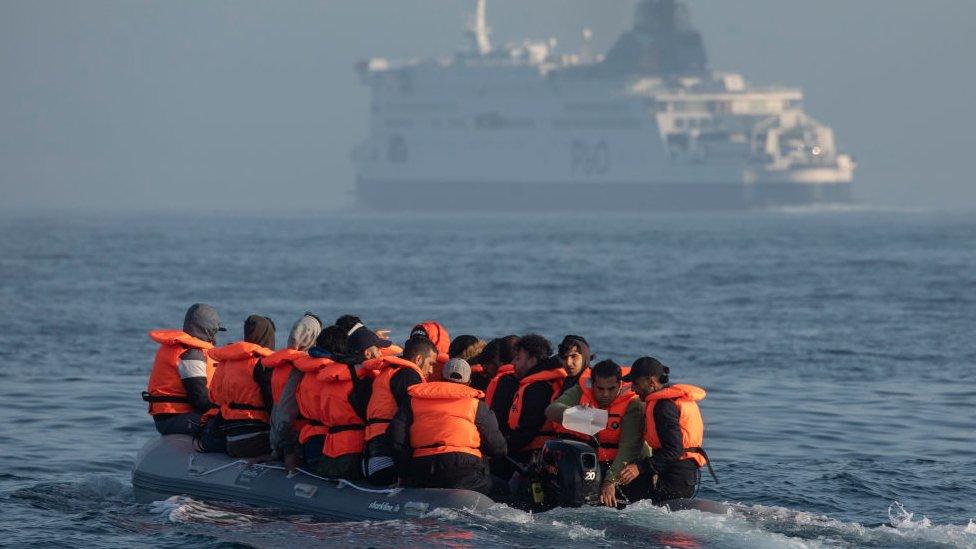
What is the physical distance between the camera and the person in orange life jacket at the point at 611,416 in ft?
38.5

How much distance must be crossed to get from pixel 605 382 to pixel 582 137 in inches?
4514

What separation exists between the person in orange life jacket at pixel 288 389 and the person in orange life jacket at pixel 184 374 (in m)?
1.09

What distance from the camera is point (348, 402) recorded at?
12203 millimetres

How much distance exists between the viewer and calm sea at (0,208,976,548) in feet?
39.6

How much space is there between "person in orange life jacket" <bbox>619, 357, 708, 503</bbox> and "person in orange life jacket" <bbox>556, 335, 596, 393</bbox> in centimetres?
55

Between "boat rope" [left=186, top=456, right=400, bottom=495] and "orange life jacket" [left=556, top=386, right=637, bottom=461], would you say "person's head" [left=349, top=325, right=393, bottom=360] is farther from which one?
"orange life jacket" [left=556, top=386, right=637, bottom=461]

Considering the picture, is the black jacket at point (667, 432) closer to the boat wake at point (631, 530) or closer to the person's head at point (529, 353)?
the boat wake at point (631, 530)

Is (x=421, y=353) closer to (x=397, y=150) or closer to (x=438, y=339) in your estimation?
(x=438, y=339)

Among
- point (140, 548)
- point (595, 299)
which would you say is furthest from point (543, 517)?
point (595, 299)

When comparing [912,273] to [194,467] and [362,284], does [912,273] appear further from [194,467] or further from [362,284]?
[194,467]

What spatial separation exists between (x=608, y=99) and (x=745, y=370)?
102 meters

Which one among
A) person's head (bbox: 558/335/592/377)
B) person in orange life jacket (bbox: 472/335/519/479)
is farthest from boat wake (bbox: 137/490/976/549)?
person's head (bbox: 558/335/592/377)

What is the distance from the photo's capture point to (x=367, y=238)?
251 feet

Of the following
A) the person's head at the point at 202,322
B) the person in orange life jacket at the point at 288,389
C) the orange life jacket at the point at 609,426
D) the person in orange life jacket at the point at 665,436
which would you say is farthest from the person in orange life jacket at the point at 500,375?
the person's head at the point at 202,322
